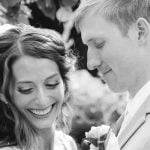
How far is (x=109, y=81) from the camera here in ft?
12.8

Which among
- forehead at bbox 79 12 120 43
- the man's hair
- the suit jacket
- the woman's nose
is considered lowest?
the woman's nose

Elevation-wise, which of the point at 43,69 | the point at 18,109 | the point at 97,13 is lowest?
the point at 18,109

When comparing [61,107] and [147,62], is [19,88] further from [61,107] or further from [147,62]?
[147,62]

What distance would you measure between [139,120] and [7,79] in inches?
63.9

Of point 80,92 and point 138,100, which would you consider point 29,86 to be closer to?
point 138,100

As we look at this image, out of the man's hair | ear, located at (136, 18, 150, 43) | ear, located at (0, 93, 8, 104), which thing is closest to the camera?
ear, located at (136, 18, 150, 43)

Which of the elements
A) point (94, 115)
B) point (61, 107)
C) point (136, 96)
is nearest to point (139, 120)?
point (136, 96)

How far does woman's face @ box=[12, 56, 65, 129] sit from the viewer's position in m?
4.57

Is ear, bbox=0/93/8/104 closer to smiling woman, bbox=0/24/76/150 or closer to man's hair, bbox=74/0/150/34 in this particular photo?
smiling woman, bbox=0/24/76/150

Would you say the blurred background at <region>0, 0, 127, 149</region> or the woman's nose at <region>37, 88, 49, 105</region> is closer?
the woman's nose at <region>37, 88, 49, 105</region>

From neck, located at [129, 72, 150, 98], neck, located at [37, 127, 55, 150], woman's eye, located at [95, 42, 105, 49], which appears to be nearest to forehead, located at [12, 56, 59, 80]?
neck, located at [37, 127, 55, 150]

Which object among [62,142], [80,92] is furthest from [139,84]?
[80,92]

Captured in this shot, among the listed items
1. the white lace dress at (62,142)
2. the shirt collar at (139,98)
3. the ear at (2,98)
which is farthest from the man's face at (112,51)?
the white lace dress at (62,142)

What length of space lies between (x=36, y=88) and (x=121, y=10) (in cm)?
121
